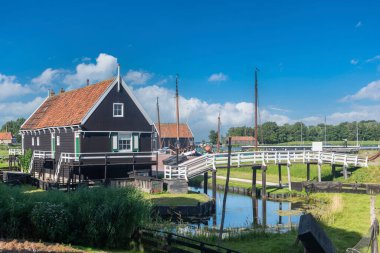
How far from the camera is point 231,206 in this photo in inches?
1163

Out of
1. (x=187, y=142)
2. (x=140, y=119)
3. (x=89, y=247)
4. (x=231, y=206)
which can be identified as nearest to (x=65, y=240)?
(x=89, y=247)

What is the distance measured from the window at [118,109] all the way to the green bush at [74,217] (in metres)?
17.6

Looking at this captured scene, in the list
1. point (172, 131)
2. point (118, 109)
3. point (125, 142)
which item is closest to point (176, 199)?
Answer: point (125, 142)

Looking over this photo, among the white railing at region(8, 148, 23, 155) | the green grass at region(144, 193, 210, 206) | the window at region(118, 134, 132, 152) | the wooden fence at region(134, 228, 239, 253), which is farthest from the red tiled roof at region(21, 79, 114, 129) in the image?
the wooden fence at region(134, 228, 239, 253)

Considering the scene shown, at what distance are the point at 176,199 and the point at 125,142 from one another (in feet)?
28.4

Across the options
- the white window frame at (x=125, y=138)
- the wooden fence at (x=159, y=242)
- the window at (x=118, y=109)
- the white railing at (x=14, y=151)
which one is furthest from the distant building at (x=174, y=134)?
the wooden fence at (x=159, y=242)

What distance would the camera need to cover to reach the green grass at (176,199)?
2498cm

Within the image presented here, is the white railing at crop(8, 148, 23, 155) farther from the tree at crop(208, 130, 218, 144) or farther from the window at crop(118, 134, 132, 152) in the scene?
the tree at crop(208, 130, 218, 144)

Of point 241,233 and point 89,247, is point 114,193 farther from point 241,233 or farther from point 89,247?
point 241,233

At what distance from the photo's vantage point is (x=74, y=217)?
1425cm

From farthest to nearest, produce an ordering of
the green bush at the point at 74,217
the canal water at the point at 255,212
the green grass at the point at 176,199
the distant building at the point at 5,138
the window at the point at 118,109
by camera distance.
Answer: the distant building at the point at 5,138 < the window at the point at 118,109 < the green grass at the point at 176,199 < the canal water at the point at 255,212 < the green bush at the point at 74,217

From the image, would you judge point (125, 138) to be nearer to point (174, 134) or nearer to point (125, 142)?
point (125, 142)

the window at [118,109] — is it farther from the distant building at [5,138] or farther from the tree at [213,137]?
the distant building at [5,138]

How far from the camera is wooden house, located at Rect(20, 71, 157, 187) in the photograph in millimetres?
30859
